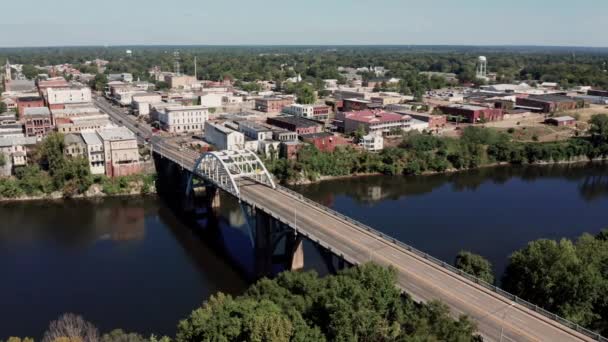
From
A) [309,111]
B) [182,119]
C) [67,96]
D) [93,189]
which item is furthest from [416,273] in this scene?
[67,96]

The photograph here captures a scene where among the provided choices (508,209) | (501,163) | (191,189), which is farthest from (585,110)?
(191,189)

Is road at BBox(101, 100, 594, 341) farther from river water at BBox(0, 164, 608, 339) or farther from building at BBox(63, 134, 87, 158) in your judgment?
building at BBox(63, 134, 87, 158)

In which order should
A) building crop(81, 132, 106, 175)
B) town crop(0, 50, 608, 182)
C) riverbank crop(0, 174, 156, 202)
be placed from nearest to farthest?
riverbank crop(0, 174, 156, 202) → building crop(81, 132, 106, 175) → town crop(0, 50, 608, 182)

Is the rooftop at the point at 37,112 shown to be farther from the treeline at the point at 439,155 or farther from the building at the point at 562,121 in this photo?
the building at the point at 562,121

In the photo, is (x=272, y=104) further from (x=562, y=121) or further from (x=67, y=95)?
(x=562, y=121)

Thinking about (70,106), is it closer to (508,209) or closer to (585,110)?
(508,209)

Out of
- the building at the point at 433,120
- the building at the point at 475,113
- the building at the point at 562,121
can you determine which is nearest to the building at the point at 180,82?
the building at the point at 433,120

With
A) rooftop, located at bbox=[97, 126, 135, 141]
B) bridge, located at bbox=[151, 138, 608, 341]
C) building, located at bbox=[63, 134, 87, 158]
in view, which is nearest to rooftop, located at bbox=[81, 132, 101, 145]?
rooftop, located at bbox=[97, 126, 135, 141]
